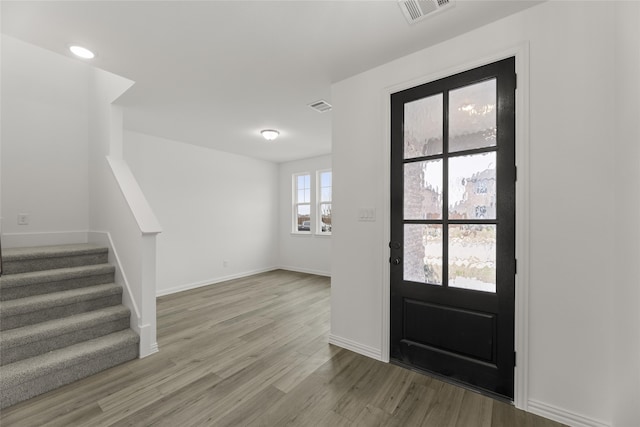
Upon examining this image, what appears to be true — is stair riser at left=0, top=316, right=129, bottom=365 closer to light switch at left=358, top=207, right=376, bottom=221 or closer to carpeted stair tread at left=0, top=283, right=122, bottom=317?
carpeted stair tread at left=0, top=283, right=122, bottom=317

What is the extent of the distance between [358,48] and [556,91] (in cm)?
139

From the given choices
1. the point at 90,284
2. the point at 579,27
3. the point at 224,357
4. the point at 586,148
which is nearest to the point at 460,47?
the point at 579,27

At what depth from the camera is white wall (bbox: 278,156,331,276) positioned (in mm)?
5852

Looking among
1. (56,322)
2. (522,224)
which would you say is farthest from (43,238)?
(522,224)

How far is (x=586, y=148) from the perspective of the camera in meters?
1.57

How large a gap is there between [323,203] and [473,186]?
13.7ft

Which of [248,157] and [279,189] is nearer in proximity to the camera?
[248,157]

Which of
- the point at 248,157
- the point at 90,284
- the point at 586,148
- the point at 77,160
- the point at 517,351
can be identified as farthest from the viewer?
the point at 248,157

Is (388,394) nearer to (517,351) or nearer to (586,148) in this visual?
(517,351)

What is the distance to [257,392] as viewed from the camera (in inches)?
76.4

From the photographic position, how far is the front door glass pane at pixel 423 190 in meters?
2.12

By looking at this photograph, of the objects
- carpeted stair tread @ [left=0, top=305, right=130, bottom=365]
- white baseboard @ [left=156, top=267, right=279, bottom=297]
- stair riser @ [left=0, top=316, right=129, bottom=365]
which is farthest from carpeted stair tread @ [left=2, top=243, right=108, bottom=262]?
white baseboard @ [left=156, top=267, right=279, bottom=297]

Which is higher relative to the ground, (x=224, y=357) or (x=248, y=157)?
(x=248, y=157)

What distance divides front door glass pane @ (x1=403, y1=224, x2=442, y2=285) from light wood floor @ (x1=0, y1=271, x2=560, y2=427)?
789 mm
